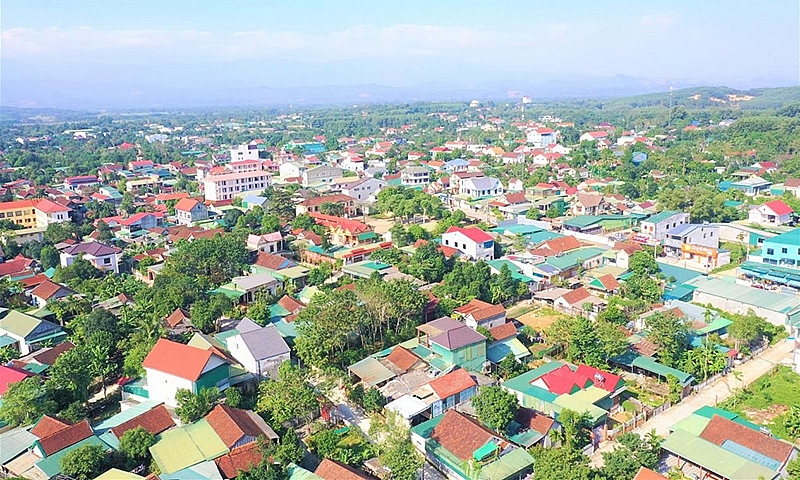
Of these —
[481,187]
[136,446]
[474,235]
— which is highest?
[474,235]

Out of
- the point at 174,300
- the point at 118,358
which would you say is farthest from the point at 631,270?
the point at 118,358

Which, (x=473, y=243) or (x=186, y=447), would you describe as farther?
(x=473, y=243)

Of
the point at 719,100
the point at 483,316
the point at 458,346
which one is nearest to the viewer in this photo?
the point at 458,346

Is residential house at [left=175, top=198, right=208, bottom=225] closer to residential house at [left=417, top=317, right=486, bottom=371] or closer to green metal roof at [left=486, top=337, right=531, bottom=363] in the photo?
residential house at [left=417, top=317, right=486, bottom=371]

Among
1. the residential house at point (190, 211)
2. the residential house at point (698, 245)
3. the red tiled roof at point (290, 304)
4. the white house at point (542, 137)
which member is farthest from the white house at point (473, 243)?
the white house at point (542, 137)

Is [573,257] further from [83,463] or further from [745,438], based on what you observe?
[83,463]

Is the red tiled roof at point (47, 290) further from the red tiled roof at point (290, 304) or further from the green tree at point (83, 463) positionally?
the green tree at point (83, 463)

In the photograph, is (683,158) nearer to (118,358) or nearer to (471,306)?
→ (471,306)

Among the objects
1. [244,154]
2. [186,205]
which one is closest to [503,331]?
[186,205]
